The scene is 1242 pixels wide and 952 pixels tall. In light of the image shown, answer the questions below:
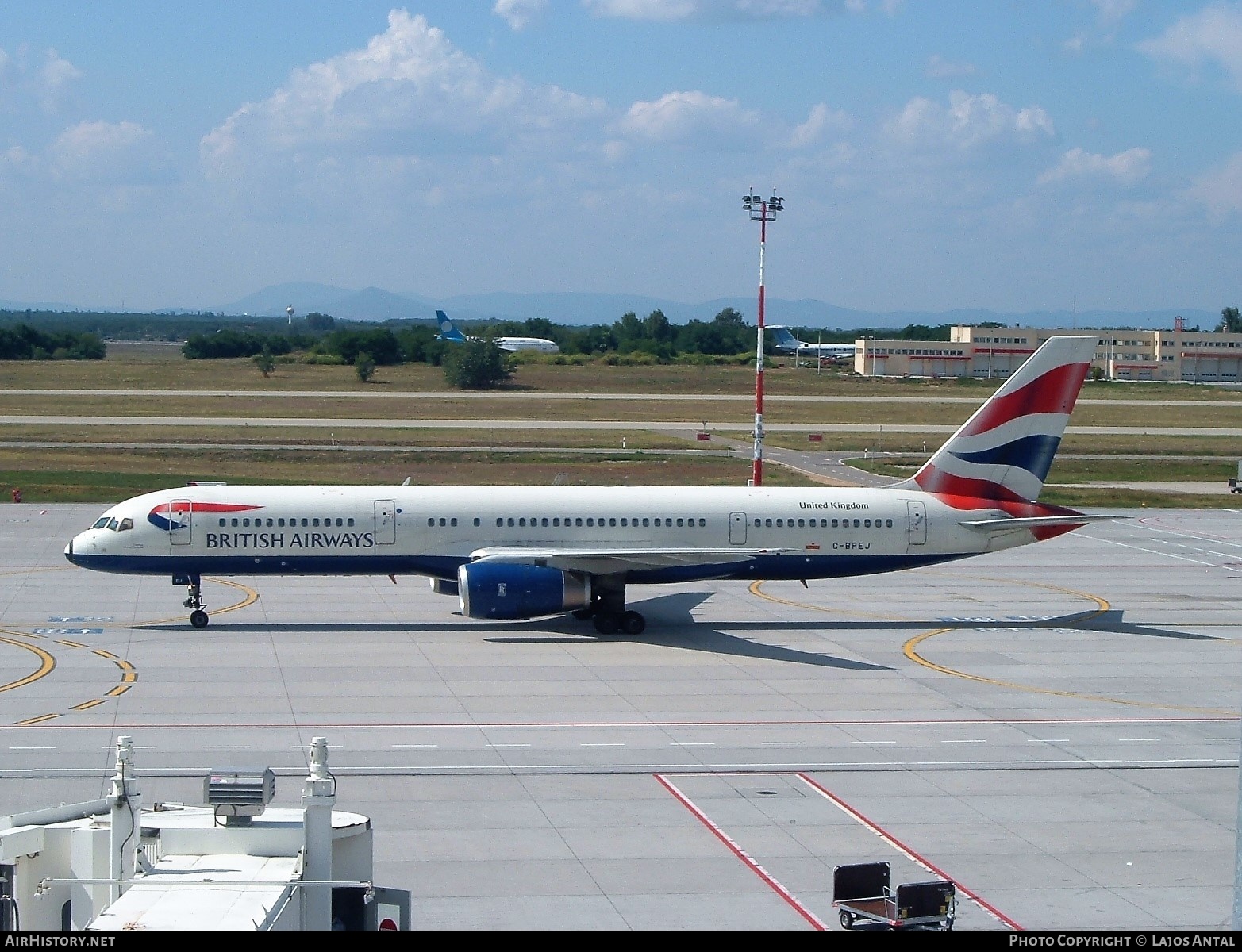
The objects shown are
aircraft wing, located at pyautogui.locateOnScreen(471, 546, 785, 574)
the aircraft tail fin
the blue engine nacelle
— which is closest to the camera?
the blue engine nacelle

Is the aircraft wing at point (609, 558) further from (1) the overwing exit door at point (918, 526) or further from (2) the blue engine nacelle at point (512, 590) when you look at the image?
(1) the overwing exit door at point (918, 526)

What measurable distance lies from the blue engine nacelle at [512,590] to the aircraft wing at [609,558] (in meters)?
0.42

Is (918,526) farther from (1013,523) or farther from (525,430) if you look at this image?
(525,430)

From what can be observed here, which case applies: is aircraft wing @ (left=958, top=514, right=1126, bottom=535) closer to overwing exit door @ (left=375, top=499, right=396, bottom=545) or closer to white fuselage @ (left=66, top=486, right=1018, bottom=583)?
white fuselage @ (left=66, top=486, right=1018, bottom=583)

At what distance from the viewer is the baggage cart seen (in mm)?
16297

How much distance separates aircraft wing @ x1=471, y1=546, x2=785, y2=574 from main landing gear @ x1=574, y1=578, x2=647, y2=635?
63cm

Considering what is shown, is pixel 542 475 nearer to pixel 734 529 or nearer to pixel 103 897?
pixel 734 529

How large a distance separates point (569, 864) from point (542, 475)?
188ft

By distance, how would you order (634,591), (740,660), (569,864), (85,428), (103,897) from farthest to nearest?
(85,428)
(634,591)
(740,660)
(569,864)
(103,897)

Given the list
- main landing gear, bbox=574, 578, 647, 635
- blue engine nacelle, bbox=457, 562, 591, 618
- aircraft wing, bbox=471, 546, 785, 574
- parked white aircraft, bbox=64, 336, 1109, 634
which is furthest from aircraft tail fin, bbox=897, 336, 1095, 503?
blue engine nacelle, bbox=457, 562, 591, 618

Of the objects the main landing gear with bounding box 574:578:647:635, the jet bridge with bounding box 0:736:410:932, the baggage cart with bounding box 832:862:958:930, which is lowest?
the main landing gear with bounding box 574:578:647:635

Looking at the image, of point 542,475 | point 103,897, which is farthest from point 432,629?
point 542,475

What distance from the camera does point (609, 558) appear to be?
38.4 metres

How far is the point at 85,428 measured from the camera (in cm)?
9975
